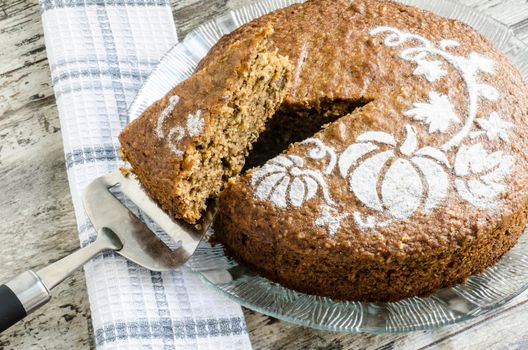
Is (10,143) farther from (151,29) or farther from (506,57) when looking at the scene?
(506,57)

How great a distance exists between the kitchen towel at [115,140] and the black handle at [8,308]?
0.29 meters

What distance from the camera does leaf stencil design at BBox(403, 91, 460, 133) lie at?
2.70 m

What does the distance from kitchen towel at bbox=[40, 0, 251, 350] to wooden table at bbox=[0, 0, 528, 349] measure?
0.15 m

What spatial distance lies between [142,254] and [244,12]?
126 centimetres

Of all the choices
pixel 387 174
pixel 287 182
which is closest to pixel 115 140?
pixel 287 182

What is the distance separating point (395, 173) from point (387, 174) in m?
0.03

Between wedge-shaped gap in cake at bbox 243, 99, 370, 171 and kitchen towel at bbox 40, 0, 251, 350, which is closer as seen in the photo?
kitchen towel at bbox 40, 0, 251, 350

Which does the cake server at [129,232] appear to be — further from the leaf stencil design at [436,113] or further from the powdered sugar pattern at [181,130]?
the leaf stencil design at [436,113]

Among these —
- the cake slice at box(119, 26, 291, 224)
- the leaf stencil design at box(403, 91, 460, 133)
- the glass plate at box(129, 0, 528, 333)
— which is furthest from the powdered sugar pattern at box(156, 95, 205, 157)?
the leaf stencil design at box(403, 91, 460, 133)

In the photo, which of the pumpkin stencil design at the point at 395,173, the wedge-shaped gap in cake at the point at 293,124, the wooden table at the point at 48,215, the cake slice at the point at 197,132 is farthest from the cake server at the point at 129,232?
the pumpkin stencil design at the point at 395,173

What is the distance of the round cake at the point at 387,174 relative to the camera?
2.52 m

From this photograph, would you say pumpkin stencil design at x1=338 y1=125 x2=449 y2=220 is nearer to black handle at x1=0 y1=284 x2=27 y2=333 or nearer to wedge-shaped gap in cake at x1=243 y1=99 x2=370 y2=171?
wedge-shaped gap in cake at x1=243 y1=99 x2=370 y2=171

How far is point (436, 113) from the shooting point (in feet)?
8.96

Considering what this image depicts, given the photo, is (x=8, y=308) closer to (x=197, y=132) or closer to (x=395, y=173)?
(x=197, y=132)
